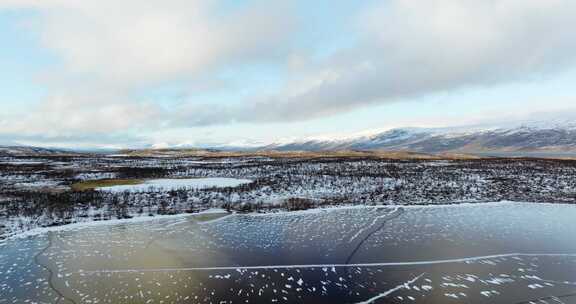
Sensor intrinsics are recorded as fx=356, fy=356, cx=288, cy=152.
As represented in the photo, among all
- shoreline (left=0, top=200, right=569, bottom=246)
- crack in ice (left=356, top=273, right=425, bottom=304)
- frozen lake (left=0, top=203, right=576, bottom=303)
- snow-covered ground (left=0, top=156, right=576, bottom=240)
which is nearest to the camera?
crack in ice (left=356, top=273, right=425, bottom=304)

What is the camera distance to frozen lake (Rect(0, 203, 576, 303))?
9953 mm

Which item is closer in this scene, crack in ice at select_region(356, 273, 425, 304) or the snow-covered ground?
crack in ice at select_region(356, 273, 425, 304)

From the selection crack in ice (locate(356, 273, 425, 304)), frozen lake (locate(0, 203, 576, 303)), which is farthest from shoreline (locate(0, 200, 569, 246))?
crack in ice (locate(356, 273, 425, 304))

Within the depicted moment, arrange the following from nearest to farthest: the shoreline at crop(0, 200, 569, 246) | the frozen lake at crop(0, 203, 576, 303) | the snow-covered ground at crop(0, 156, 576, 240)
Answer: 1. the frozen lake at crop(0, 203, 576, 303)
2. the shoreline at crop(0, 200, 569, 246)
3. the snow-covered ground at crop(0, 156, 576, 240)

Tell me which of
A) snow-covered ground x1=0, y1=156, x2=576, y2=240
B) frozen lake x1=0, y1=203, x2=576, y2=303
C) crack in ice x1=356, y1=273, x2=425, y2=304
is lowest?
crack in ice x1=356, y1=273, x2=425, y2=304

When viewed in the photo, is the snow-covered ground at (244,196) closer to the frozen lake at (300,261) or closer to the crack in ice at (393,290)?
the frozen lake at (300,261)

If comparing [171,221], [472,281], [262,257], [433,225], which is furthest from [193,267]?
[433,225]

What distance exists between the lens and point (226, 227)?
17609mm

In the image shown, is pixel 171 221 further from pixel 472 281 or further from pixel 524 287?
pixel 524 287

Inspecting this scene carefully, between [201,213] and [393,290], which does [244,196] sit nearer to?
[201,213]

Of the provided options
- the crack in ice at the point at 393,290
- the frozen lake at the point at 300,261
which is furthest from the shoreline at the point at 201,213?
the crack in ice at the point at 393,290

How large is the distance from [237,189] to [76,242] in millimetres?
15642

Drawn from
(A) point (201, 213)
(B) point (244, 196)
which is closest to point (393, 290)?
(A) point (201, 213)

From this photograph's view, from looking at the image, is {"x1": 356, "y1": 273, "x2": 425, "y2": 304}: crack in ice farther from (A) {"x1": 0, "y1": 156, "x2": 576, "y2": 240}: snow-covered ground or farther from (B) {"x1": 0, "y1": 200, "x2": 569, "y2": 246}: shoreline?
(A) {"x1": 0, "y1": 156, "x2": 576, "y2": 240}: snow-covered ground
